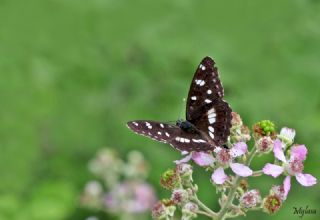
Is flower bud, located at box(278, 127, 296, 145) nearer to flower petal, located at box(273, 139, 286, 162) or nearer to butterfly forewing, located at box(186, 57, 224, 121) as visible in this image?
flower petal, located at box(273, 139, 286, 162)

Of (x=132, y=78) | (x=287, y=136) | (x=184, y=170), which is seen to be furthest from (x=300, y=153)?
(x=132, y=78)

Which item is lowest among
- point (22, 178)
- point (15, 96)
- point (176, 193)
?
point (176, 193)

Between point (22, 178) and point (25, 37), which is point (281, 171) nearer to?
point (22, 178)

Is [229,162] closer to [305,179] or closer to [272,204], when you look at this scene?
[272,204]

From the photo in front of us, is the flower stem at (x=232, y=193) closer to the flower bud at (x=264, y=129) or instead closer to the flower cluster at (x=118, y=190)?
the flower bud at (x=264, y=129)

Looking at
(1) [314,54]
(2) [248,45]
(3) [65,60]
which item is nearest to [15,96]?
(3) [65,60]

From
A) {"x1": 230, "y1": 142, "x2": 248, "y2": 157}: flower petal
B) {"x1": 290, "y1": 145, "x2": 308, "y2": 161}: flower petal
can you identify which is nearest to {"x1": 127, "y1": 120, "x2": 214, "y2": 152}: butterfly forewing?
{"x1": 230, "y1": 142, "x2": 248, "y2": 157}: flower petal
